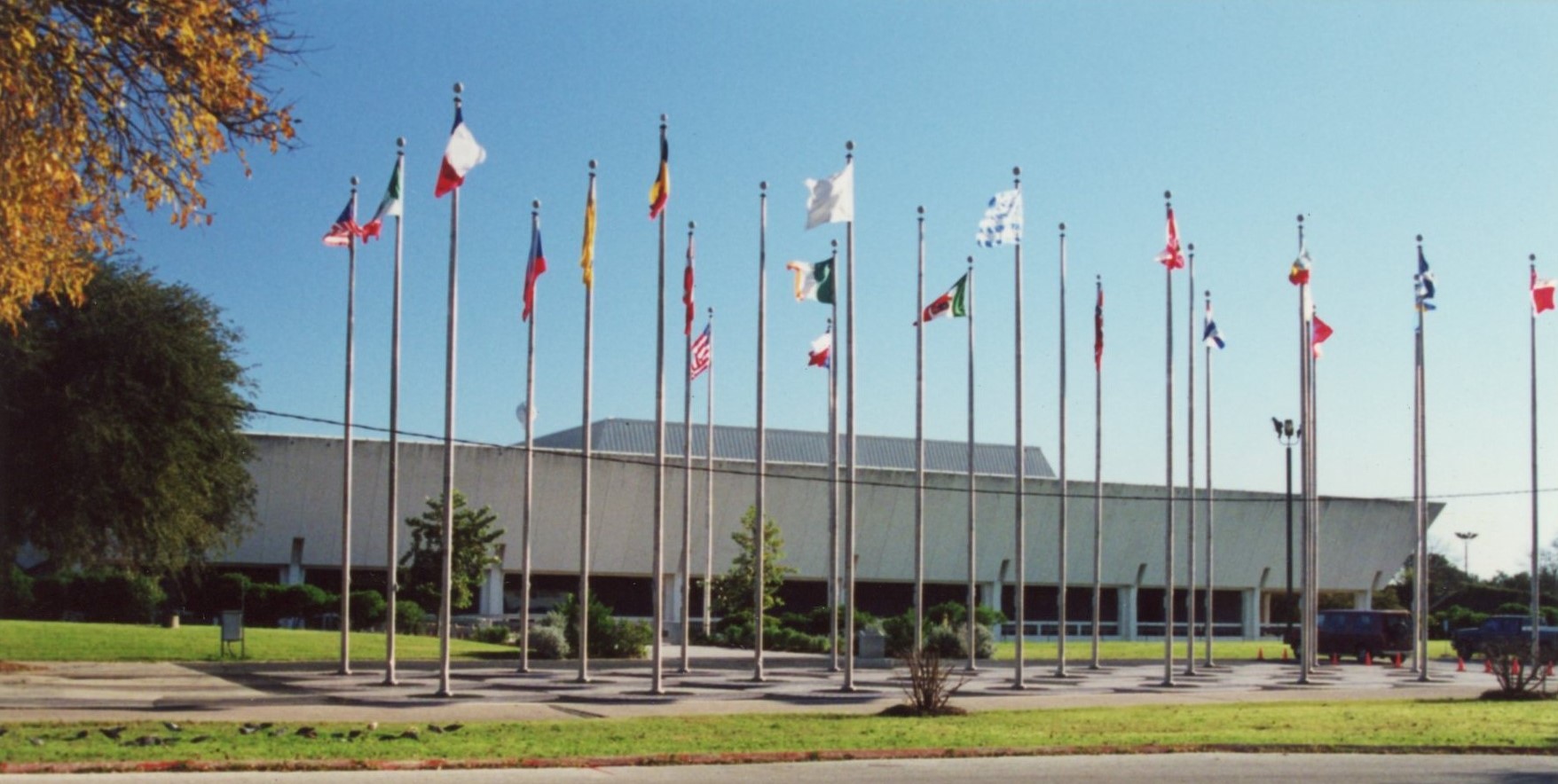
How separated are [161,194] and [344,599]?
20.8m

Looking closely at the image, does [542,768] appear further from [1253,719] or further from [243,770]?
[1253,719]

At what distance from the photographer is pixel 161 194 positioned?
14.7 meters

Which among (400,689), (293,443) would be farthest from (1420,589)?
(293,443)

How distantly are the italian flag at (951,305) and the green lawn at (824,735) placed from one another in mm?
11510

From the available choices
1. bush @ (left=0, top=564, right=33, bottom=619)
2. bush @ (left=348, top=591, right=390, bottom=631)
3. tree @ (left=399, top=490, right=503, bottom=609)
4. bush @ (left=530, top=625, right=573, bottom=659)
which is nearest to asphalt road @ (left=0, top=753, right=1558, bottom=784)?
bush @ (left=530, top=625, right=573, bottom=659)

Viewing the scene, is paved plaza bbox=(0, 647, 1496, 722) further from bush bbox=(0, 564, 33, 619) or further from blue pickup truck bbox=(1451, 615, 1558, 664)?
bush bbox=(0, 564, 33, 619)

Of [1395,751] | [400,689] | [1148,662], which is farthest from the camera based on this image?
[1148,662]

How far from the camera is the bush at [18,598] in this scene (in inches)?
2298

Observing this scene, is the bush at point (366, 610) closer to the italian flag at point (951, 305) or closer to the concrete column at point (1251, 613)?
the italian flag at point (951, 305)

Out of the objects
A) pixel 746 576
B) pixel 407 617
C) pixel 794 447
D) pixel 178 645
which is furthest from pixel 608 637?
pixel 794 447

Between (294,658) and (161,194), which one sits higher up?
(161,194)

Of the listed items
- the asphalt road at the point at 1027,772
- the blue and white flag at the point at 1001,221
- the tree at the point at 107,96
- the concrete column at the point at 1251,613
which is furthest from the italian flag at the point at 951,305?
the concrete column at the point at 1251,613

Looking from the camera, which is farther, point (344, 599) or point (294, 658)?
point (294, 658)

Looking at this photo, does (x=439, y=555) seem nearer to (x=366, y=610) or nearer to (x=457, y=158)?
(x=366, y=610)
